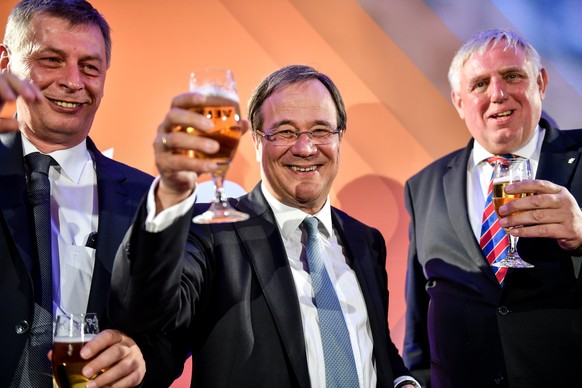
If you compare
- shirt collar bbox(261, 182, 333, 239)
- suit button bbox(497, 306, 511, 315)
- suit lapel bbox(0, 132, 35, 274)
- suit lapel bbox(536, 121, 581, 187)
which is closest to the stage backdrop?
suit lapel bbox(536, 121, 581, 187)

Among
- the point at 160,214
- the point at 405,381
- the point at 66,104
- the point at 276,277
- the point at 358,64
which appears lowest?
the point at 405,381

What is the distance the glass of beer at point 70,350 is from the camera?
68.2 inches

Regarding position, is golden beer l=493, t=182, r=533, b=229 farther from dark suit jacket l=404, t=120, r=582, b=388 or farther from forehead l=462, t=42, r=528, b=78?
forehead l=462, t=42, r=528, b=78

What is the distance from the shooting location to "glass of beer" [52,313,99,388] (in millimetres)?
1731

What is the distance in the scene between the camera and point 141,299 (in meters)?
1.75

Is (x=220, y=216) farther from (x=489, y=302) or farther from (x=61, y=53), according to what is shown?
(x=489, y=302)

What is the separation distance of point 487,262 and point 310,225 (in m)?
1.03

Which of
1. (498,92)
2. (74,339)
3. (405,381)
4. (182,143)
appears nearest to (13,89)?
(182,143)

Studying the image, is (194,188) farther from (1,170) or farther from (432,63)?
(432,63)

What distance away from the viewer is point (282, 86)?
8.71ft

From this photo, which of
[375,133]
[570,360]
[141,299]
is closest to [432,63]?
[375,133]

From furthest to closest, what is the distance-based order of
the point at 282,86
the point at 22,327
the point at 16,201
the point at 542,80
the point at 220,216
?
1. the point at 542,80
2. the point at 282,86
3. the point at 16,201
4. the point at 22,327
5. the point at 220,216

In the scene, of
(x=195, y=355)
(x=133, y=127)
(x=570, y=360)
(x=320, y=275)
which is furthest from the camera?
(x=133, y=127)

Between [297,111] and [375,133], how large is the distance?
1220 mm
